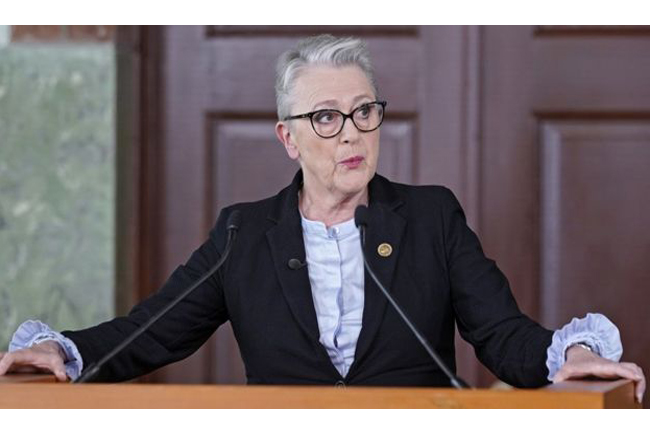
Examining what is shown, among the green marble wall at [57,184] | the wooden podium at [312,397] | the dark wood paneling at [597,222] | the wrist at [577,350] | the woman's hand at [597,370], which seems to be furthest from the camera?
the dark wood paneling at [597,222]

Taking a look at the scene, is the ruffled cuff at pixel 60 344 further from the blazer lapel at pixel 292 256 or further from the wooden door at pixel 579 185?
the wooden door at pixel 579 185

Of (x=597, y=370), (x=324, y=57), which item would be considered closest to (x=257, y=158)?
(x=324, y=57)

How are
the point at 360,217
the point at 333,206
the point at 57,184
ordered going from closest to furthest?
the point at 360,217
the point at 333,206
the point at 57,184

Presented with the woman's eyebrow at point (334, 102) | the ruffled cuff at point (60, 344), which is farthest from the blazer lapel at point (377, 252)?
the ruffled cuff at point (60, 344)

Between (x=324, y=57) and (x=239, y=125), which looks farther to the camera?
(x=239, y=125)

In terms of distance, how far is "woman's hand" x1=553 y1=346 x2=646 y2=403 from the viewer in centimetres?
228

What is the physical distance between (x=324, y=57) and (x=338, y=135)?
17cm

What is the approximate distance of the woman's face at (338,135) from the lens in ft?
9.34

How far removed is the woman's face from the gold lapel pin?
13 centimetres

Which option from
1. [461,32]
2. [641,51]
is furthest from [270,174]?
[641,51]

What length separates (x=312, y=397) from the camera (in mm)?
1957

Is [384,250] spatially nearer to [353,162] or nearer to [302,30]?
[353,162]

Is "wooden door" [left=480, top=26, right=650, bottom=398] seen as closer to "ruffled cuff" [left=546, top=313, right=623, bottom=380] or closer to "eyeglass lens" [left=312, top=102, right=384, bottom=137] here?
"eyeglass lens" [left=312, top=102, right=384, bottom=137]

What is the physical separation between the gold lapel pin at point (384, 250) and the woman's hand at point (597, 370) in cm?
59
